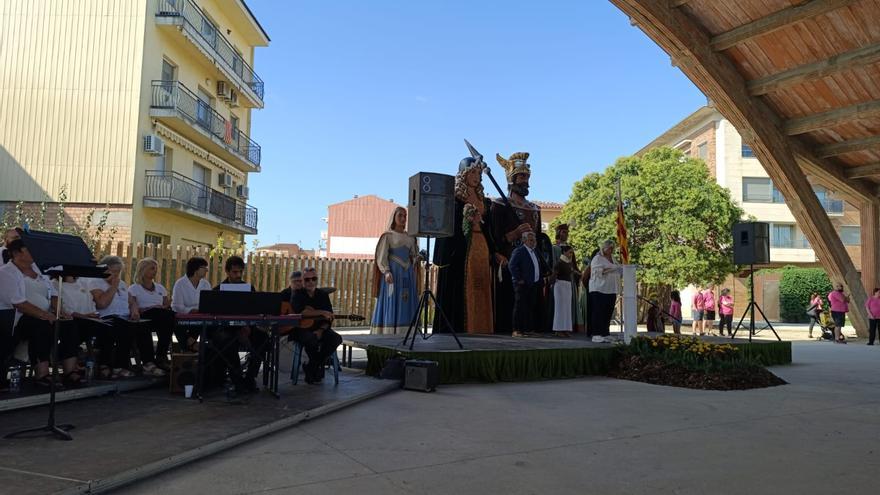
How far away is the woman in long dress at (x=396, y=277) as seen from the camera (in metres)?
9.30

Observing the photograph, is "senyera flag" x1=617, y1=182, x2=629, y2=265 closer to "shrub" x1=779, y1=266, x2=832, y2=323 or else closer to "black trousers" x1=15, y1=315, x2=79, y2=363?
"black trousers" x1=15, y1=315, x2=79, y2=363

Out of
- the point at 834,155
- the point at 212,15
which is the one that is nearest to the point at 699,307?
the point at 834,155

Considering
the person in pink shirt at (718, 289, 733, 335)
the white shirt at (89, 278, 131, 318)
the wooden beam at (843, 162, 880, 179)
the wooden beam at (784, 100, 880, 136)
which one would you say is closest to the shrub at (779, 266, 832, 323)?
the person in pink shirt at (718, 289, 733, 335)

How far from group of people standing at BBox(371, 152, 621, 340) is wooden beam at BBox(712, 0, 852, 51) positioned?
487 centimetres

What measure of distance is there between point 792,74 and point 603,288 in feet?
21.4

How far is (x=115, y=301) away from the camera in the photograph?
668 cm

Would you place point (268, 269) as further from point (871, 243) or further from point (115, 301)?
point (871, 243)

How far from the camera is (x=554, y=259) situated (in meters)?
10.5

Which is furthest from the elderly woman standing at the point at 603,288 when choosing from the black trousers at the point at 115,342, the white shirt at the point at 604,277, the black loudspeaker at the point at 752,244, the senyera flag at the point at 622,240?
the black trousers at the point at 115,342

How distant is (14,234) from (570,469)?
5403mm

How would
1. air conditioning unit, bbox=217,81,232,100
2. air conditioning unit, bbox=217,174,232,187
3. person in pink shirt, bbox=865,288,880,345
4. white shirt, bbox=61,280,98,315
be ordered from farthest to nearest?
air conditioning unit, bbox=217,174,232,187 → air conditioning unit, bbox=217,81,232,100 → person in pink shirt, bbox=865,288,880,345 → white shirt, bbox=61,280,98,315

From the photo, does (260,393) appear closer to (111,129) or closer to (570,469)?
(570,469)

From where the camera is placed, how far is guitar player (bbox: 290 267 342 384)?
6.65 meters

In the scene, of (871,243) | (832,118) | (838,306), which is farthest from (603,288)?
(871,243)
